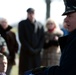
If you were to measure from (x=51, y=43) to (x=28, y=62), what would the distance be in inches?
29.7

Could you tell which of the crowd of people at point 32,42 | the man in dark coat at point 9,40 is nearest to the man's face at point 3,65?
the crowd of people at point 32,42

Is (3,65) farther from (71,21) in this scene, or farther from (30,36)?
(30,36)

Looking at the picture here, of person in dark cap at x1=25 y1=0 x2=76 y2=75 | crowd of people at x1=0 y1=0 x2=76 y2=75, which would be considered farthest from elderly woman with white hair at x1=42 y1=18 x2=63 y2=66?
person in dark cap at x1=25 y1=0 x2=76 y2=75

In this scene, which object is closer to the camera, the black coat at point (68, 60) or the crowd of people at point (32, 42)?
the black coat at point (68, 60)

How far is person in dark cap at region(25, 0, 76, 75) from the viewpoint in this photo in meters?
3.60

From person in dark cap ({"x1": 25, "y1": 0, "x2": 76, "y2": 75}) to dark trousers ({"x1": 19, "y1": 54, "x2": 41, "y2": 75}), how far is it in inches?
244

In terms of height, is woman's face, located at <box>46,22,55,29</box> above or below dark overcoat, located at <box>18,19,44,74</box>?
above

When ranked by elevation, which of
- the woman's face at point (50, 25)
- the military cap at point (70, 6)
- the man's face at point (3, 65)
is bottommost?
the woman's face at point (50, 25)

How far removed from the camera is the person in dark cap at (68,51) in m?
3.60

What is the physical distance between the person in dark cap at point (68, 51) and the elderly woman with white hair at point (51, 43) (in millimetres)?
5912

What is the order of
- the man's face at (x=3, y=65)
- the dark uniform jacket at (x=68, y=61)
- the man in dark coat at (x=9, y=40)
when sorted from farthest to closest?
the man in dark coat at (x=9, y=40) < the man's face at (x=3, y=65) < the dark uniform jacket at (x=68, y=61)

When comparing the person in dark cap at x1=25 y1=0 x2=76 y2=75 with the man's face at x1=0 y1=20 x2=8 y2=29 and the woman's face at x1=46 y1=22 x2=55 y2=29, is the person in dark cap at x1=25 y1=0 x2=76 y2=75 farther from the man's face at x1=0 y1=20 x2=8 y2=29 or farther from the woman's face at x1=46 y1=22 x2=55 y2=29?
the woman's face at x1=46 y1=22 x2=55 y2=29

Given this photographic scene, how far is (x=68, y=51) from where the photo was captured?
366 centimetres

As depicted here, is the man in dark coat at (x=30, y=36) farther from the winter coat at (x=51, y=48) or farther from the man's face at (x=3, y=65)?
the man's face at (x=3, y=65)
